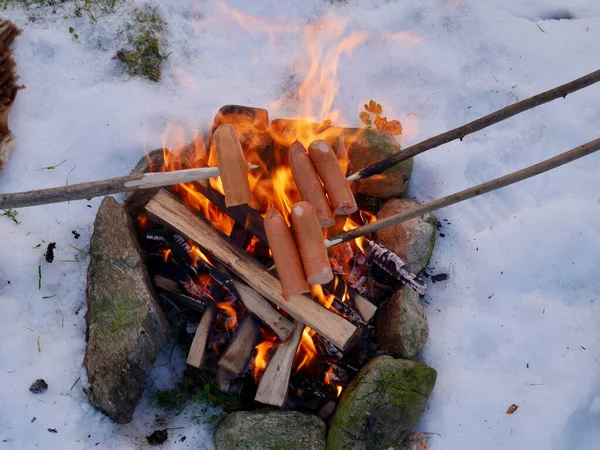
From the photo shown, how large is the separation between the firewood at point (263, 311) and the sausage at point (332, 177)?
796mm

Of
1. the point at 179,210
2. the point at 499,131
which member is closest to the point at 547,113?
the point at 499,131

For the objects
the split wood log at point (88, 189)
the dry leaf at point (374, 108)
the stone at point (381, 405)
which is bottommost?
the stone at point (381, 405)

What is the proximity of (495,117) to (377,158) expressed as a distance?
41.5 inches

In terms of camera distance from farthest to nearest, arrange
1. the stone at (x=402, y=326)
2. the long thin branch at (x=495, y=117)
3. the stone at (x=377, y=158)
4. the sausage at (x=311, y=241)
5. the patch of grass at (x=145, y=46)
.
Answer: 1. the patch of grass at (x=145, y=46)
2. the stone at (x=377, y=158)
3. the stone at (x=402, y=326)
4. the sausage at (x=311, y=241)
5. the long thin branch at (x=495, y=117)

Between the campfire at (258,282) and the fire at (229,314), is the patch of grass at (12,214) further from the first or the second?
the fire at (229,314)

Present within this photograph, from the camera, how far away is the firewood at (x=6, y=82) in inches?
148

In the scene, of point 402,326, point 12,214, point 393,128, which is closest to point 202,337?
point 402,326

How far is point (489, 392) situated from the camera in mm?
3680

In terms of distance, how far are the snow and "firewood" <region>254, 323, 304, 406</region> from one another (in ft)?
1.55

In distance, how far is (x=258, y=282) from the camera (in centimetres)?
342

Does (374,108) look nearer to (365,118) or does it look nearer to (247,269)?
(365,118)

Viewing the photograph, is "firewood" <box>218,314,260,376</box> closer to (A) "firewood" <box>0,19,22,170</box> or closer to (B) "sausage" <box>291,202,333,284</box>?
(B) "sausage" <box>291,202,333,284</box>

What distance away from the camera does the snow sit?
344 cm

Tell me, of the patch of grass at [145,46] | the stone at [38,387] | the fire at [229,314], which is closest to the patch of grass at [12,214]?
the stone at [38,387]
